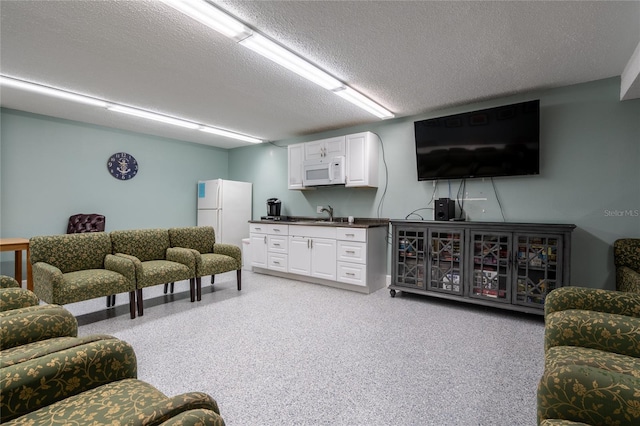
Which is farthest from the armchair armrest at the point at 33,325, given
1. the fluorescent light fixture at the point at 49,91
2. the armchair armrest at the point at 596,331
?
the fluorescent light fixture at the point at 49,91

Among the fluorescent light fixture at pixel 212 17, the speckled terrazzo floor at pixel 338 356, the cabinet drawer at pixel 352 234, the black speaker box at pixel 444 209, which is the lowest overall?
the speckled terrazzo floor at pixel 338 356

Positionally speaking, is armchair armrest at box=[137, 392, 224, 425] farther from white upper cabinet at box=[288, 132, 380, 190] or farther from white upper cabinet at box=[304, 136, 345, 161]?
white upper cabinet at box=[304, 136, 345, 161]

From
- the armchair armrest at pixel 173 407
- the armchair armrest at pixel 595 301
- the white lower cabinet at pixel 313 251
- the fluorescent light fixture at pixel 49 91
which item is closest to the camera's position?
the armchair armrest at pixel 173 407

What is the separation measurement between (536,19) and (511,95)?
1.65m

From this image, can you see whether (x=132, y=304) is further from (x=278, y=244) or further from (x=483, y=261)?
(x=483, y=261)

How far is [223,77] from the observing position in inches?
124

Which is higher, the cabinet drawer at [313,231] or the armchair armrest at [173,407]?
the cabinet drawer at [313,231]

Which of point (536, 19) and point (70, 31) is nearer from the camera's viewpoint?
point (536, 19)

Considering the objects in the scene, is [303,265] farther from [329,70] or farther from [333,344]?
[329,70]

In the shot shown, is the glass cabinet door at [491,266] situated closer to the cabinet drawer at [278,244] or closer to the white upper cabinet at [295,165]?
the cabinet drawer at [278,244]

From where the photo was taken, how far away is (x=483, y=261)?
3.44 m

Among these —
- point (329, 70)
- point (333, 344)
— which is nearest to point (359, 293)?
point (333, 344)

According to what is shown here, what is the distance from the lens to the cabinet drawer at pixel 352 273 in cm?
414

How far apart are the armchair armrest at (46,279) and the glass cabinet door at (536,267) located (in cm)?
455
